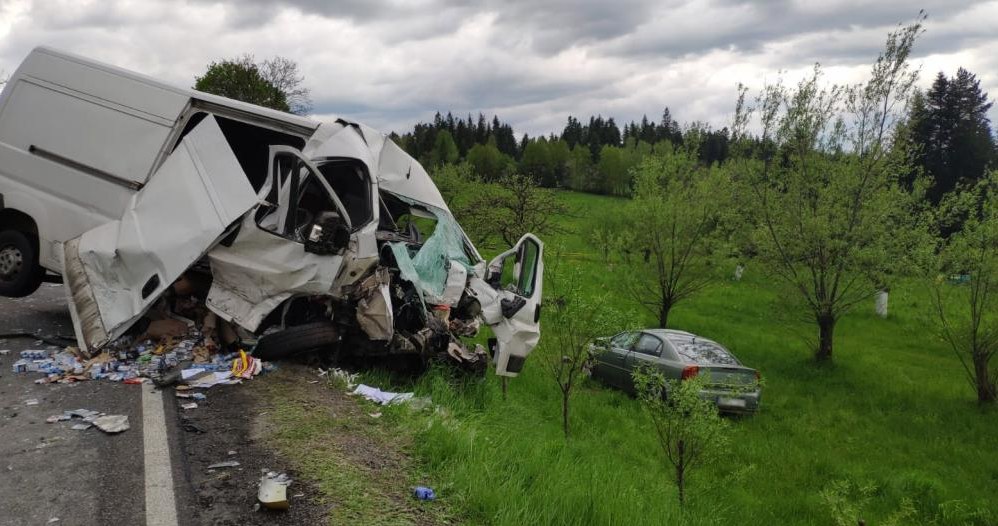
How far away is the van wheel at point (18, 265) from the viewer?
734 cm

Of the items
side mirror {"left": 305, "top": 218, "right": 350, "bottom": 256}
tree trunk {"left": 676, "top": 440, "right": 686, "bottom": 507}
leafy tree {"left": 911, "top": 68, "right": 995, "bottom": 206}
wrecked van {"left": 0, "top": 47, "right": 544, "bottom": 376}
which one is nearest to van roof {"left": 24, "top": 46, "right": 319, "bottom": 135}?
wrecked van {"left": 0, "top": 47, "right": 544, "bottom": 376}

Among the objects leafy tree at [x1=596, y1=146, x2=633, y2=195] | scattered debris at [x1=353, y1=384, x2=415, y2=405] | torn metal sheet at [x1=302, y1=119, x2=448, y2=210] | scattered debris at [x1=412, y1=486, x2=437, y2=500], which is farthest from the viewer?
leafy tree at [x1=596, y1=146, x2=633, y2=195]

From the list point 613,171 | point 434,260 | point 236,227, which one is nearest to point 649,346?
point 434,260

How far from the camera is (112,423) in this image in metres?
4.61

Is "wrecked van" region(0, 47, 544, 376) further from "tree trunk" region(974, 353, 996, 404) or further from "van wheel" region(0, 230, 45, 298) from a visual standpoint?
"tree trunk" region(974, 353, 996, 404)

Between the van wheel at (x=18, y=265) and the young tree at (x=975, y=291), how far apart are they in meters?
15.1

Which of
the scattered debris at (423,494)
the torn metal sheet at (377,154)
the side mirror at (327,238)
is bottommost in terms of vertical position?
the scattered debris at (423,494)

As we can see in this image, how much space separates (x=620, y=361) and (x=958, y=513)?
5.89 meters

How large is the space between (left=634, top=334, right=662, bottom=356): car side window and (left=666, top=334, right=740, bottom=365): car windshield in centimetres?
24

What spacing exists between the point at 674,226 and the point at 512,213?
4304 mm

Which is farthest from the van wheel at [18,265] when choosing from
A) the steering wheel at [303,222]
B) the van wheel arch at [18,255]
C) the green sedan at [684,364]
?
the green sedan at [684,364]

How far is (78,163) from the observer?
7055 mm

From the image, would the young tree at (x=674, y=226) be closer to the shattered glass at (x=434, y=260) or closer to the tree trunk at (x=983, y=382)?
the tree trunk at (x=983, y=382)

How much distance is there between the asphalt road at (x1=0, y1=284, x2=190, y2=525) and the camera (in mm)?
3420
